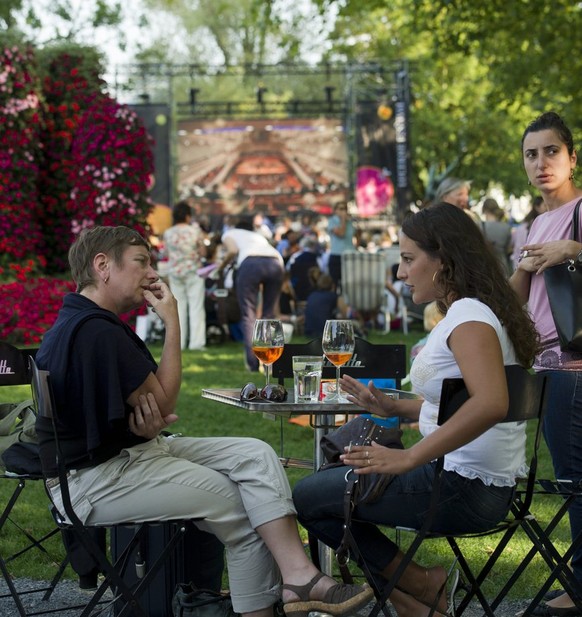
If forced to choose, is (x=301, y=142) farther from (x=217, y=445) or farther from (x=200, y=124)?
(x=217, y=445)

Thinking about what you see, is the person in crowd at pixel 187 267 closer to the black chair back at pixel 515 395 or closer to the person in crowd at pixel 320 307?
the person in crowd at pixel 320 307

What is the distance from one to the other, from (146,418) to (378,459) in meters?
0.90

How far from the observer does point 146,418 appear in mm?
3855

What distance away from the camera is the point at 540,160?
4527 millimetres

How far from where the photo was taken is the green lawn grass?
5270 millimetres

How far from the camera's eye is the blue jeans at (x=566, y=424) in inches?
172

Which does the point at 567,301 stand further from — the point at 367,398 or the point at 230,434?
the point at 230,434

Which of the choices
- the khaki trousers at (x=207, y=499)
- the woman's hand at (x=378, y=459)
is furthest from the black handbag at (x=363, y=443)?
the khaki trousers at (x=207, y=499)

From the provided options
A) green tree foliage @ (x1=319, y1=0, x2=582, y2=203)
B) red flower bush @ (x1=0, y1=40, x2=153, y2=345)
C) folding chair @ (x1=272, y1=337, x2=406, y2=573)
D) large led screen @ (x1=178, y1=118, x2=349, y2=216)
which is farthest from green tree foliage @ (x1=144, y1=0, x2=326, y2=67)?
folding chair @ (x1=272, y1=337, x2=406, y2=573)

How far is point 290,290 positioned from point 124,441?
13.9 metres

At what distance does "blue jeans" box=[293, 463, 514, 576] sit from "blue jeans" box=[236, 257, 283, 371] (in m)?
8.19

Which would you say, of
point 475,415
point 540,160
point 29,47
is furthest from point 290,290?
point 475,415

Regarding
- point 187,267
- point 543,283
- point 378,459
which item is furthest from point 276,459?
point 187,267

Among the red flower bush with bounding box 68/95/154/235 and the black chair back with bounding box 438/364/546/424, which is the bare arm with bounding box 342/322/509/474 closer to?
the black chair back with bounding box 438/364/546/424
